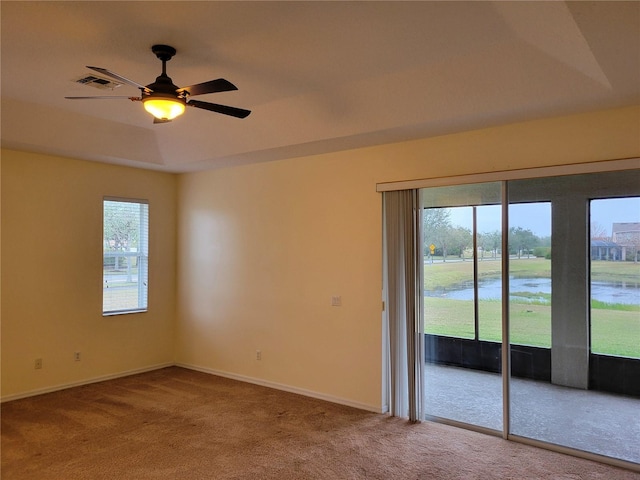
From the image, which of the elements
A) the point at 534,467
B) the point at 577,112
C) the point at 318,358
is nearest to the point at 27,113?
the point at 318,358

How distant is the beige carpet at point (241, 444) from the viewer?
3.30m

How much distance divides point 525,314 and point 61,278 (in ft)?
15.6

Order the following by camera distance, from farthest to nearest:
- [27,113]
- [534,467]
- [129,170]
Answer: [129,170], [27,113], [534,467]

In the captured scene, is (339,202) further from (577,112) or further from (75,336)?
(75,336)

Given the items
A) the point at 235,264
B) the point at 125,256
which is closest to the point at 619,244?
the point at 235,264

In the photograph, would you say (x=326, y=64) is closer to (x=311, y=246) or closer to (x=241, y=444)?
(x=311, y=246)

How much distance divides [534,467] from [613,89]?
2667 millimetres

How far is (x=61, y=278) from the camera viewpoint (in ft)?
17.1

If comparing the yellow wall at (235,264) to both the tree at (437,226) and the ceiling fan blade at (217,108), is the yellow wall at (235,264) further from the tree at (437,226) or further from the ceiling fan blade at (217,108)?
the ceiling fan blade at (217,108)

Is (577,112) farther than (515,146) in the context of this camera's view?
No

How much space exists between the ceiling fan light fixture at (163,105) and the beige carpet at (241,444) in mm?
2449

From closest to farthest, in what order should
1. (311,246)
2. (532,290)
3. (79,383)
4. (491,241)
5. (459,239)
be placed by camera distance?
(532,290) < (491,241) < (459,239) < (311,246) < (79,383)

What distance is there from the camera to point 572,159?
3570 mm

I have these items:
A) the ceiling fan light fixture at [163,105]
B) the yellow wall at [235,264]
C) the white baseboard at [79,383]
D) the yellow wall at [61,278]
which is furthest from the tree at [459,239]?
the white baseboard at [79,383]
